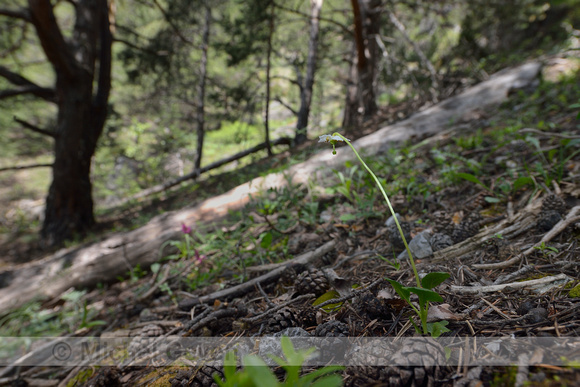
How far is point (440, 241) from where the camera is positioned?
59.8 inches

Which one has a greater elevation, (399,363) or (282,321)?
(282,321)

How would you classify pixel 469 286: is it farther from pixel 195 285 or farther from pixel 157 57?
pixel 157 57

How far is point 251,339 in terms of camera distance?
3.95 feet

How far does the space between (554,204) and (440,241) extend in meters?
0.58

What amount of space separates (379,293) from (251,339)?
0.58 m

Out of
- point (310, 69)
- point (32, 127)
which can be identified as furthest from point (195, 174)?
point (310, 69)

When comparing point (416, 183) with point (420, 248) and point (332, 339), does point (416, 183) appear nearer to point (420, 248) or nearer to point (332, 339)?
point (420, 248)

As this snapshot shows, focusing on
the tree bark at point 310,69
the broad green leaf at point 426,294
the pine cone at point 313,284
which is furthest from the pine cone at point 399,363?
the tree bark at point 310,69

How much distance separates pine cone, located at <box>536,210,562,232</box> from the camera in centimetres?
137

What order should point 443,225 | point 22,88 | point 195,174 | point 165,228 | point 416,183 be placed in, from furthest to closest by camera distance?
point 195,174, point 22,88, point 165,228, point 416,183, point 443,225

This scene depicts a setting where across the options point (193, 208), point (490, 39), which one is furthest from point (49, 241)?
point (490, 39)

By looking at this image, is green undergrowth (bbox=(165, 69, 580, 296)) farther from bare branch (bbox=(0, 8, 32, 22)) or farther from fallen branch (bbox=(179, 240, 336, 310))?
bare branch (bbox=(0, 8, 32, 22))

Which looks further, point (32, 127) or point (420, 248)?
point (32, 127)

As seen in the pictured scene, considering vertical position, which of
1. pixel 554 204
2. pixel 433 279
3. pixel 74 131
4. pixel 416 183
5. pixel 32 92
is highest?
pixel 32 92
